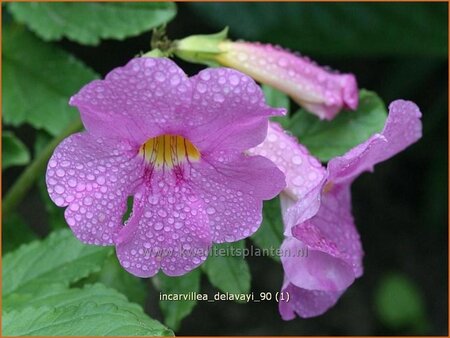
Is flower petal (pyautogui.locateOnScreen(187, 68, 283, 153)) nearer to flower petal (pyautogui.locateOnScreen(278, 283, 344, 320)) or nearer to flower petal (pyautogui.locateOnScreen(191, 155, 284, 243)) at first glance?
flower petal (pyautogui.locateOnScreen(191, 155, 284, 243))

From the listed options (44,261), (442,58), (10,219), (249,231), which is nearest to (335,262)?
(249,231)

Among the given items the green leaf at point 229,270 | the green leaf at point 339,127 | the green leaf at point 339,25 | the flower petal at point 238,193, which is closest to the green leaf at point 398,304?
the green leaf at point 339,25

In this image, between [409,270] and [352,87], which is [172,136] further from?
[409,270]

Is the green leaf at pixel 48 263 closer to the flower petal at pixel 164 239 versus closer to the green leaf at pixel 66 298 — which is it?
the green leaf at pixel 66 298

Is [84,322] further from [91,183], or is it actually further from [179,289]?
[179,289]

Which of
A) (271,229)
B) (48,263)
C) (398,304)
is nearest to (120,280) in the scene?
(48,263)

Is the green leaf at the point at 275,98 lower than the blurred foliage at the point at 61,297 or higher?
higher
